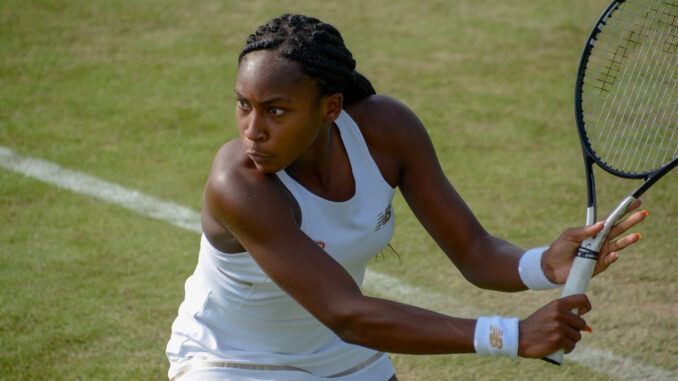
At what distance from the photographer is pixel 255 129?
2357mm

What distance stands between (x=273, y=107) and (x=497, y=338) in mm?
848

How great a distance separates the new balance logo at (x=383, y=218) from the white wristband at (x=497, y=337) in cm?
60

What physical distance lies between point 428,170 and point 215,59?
5127 mm

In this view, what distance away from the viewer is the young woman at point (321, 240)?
2.28 m

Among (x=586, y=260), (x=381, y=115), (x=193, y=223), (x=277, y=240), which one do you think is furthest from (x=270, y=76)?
(x=193, y=223)

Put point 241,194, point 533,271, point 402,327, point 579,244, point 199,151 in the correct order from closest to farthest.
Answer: point 402,327
point 241,194
point 579,244
point 533,271
point 199,151

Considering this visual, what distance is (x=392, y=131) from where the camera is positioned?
9.16 ft

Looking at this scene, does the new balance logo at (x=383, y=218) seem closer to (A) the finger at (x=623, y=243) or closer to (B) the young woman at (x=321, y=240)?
(B) the young woman at (x=321, y=240)

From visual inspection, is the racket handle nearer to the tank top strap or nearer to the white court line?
the tank top strap

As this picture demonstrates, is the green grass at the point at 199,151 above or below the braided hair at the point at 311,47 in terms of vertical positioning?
below

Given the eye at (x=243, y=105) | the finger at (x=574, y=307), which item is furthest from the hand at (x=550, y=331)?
the eye at (x=243, y=105)

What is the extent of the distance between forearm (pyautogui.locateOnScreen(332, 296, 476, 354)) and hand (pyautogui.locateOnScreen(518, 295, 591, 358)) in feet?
0.45

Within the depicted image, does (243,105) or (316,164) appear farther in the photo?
(316,164)

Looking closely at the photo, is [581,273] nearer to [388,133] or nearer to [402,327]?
[402,327]
